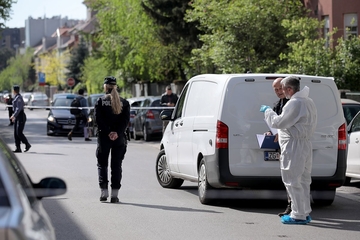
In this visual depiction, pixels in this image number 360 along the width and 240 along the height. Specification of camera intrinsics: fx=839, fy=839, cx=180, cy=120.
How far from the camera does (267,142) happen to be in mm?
11102

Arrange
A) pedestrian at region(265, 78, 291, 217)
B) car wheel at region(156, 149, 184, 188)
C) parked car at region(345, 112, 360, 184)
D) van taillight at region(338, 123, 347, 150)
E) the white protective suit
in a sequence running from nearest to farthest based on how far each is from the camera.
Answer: the white protective suit, pedestrian at region(265, 78, 291, 217), van taillight at region(338, 123, 347, 150), parked car at region(345, 112, 360, 184), car wheel at region(156, 149, 184, 188)

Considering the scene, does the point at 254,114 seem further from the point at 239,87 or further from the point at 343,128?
the point at 343,128

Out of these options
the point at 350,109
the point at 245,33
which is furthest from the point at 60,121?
the point at 350,109

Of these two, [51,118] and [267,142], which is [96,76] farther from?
[267,142]

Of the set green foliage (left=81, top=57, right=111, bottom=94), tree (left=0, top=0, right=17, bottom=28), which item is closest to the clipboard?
tree (left=0, top=0, right=17, bottom=28)

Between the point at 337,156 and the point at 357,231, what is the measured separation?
2.05 m

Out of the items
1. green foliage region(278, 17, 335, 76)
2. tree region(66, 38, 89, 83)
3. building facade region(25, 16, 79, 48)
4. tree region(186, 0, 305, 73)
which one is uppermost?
building facade region(25, 16, 79, 48)

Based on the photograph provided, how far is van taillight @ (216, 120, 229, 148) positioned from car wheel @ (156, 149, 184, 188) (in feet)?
9.13

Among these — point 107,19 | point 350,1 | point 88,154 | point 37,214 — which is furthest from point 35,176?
point 107,19

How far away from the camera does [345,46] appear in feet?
85.9

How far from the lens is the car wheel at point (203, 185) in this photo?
1179 centimetres

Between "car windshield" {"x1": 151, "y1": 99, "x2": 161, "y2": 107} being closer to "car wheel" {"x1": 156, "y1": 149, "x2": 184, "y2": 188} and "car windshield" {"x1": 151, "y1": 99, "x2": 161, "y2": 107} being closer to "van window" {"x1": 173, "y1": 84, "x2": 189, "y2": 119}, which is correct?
"car wheel" {"x1": 156, "y1": 149, "x2": 184, "y2": 188}

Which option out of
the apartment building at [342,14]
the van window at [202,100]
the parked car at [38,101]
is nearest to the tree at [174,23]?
the apartment building at [342,14]

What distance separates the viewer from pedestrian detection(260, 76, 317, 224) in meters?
9.95
